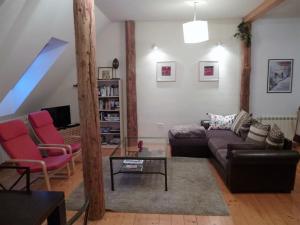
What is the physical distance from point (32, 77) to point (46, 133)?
1.10 m

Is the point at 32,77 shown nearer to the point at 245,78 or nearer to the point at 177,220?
the point at 177,220

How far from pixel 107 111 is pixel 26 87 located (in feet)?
5.27

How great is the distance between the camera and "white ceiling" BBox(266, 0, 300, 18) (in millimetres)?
3975

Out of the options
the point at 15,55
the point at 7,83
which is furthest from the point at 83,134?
the point at 7,83

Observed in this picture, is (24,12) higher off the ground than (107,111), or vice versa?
(24,12)

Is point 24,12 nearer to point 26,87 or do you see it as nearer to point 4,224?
point 26,87

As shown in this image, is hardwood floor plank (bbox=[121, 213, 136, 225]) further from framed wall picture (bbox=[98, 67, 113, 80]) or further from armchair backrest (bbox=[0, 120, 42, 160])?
framed wall picture (bbox=[98, 67, 113, 80])

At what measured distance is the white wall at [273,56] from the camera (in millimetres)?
4965

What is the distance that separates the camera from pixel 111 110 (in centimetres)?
515

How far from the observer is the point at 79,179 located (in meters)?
3.54

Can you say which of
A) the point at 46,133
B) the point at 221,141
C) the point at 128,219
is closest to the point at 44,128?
the point at 46,133

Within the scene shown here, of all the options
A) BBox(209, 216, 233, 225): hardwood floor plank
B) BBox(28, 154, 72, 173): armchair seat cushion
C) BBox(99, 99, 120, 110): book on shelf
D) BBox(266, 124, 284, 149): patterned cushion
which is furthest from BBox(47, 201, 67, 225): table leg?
BBox(99, 99, 120, 110): book on shelf

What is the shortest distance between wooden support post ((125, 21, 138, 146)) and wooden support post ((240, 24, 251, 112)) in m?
2.25

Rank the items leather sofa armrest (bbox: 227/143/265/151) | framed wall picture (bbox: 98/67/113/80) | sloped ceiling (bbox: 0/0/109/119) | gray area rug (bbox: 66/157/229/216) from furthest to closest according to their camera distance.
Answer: framed wall picture (bbox: 98/67/113/80)
leather sofa armrest (bbox: 227/143/265/151)
gray area rug (bbox: 66/157/229/216)
sloped ceiling (bbox: 0/0/109/119)
